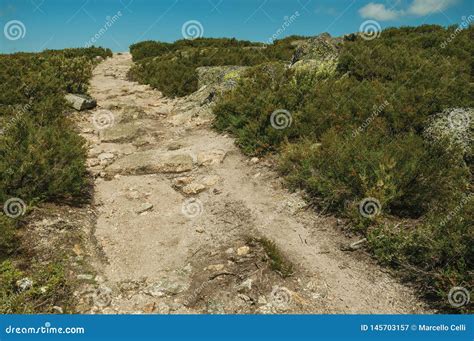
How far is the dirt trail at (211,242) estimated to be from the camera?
499 centimetres

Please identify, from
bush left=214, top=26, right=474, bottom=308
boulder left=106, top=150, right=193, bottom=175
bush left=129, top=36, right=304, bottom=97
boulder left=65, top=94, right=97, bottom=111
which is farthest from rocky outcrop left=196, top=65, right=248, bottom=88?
boulder left=106, top=150, right=193, bottom=175

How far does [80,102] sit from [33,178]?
26.4 feet

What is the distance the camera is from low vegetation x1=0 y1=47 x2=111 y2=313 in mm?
4875

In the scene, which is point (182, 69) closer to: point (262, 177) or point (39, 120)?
point (39, 120)

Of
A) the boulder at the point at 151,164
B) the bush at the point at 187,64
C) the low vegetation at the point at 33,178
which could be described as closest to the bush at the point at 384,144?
the boulder at the point at 151,164

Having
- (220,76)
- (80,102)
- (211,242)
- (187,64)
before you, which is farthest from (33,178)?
(187,64)

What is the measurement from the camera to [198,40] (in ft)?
108

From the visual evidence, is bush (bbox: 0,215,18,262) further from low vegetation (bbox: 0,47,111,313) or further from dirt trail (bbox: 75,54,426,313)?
dirt trail (bbox: 75,54,426,313)

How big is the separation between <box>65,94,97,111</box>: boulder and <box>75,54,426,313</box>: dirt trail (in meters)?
3.72

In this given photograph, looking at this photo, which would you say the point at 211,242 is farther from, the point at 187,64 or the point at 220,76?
the point at 187,64

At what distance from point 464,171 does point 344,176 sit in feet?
7.76

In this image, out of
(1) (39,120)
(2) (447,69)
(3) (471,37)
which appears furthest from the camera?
(3) (471,37)

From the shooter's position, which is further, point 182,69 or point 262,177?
point 182,69

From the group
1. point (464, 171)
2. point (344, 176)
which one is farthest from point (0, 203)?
point (464, 171)
